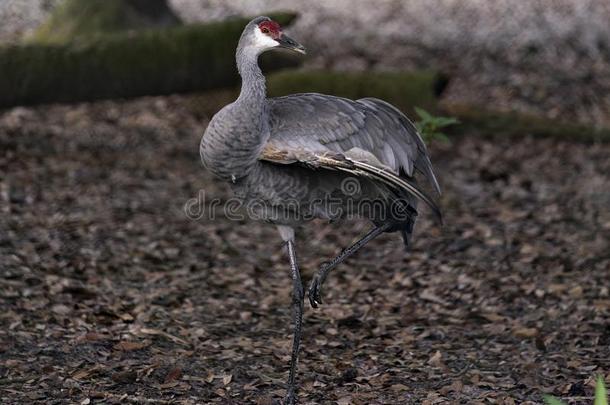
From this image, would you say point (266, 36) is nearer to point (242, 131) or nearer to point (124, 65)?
point (242, 131)

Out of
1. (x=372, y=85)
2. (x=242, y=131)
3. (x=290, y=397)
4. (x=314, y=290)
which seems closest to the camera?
(x=242, y=131)

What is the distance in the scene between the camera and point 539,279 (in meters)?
6.21

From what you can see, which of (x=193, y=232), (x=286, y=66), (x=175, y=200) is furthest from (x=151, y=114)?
(x=193, y=232)

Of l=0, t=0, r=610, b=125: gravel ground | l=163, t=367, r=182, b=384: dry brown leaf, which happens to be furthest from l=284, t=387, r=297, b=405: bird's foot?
l=0, t=0, r=610, b=125: gravel ground

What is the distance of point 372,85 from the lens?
9.32 metres

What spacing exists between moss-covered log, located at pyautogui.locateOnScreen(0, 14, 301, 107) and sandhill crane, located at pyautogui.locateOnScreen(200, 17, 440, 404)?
175 inches

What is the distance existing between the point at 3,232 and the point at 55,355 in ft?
6.69

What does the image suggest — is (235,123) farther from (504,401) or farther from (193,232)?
(193,232)

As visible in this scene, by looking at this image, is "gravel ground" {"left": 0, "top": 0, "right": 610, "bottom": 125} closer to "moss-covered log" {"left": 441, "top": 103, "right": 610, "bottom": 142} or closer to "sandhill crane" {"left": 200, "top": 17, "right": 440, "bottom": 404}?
"moss-covered log" {"left": 441, "top": 103, "right": 610, "bottom": 142}

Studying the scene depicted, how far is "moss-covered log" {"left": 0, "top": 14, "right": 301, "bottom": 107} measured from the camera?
849cm

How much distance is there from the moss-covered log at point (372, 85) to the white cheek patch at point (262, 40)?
475 cm

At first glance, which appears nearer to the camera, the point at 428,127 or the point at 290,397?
the point at 290,397

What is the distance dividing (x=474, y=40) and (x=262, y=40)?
27.1ft

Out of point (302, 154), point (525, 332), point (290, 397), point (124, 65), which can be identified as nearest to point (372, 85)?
point (124, 65)
